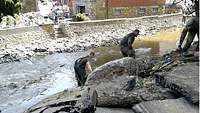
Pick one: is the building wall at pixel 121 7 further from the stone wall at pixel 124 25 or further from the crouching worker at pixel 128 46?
the crouching worker at pixel 128 46

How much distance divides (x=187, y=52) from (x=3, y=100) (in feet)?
23.2

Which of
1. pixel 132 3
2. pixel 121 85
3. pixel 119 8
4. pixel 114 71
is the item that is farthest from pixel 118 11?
pixel 121 85

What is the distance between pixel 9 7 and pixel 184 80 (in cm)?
2769

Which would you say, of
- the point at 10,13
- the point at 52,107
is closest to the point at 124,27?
the point at 10,13

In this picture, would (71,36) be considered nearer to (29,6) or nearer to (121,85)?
(29,6)

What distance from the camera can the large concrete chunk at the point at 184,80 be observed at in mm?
9774

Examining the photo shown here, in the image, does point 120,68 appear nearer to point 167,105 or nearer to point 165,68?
point 165,68

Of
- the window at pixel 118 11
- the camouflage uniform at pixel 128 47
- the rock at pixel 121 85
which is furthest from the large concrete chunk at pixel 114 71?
the window at pixel 118 11

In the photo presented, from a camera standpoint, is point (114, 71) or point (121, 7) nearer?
point (114, 71)

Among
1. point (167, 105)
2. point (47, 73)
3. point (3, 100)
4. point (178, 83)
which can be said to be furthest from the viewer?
point (47, 73)

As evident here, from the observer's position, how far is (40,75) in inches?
915

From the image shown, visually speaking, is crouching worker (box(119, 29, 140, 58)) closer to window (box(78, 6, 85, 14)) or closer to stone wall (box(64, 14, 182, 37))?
stone wall (box(64, 14, 182, 37))

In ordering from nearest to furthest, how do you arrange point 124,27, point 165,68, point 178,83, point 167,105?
point 167,105
point 178,83
point 165,68
point 124,27

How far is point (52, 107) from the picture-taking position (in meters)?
10.8
